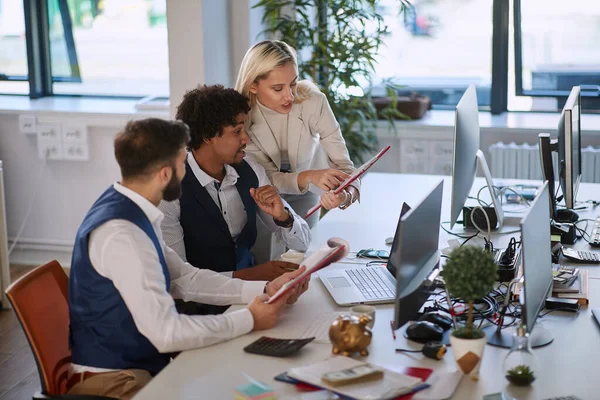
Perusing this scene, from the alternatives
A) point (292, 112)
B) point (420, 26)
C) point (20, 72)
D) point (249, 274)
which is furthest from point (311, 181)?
point (20, 72)

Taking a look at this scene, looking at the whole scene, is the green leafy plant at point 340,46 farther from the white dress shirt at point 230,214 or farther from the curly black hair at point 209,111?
the curly black hair at point 209,111

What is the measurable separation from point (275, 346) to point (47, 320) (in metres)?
0.61

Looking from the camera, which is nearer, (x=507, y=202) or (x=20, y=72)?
(x=507, y=202)

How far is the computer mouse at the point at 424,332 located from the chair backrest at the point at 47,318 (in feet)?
2.94

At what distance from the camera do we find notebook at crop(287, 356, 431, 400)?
5.61 feet

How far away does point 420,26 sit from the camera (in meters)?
5.00

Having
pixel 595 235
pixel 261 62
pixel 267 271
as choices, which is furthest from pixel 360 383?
pixel 595 235

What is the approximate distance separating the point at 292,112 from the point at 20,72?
288cm

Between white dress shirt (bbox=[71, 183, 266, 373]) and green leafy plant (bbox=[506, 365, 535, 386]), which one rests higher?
white dress shirt (bbox=[71, 183, 266, 373])

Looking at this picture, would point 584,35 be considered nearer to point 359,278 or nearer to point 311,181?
point 311,181

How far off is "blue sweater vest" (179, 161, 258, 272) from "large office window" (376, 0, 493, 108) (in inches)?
90.2

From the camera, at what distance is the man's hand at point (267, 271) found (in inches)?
100

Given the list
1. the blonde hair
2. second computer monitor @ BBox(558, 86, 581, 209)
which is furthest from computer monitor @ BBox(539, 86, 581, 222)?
the blonde hair

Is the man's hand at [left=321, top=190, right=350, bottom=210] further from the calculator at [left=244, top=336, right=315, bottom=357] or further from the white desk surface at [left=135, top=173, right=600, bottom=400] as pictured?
the calculator at [left=244, top=336, right=315, bottom=357]
